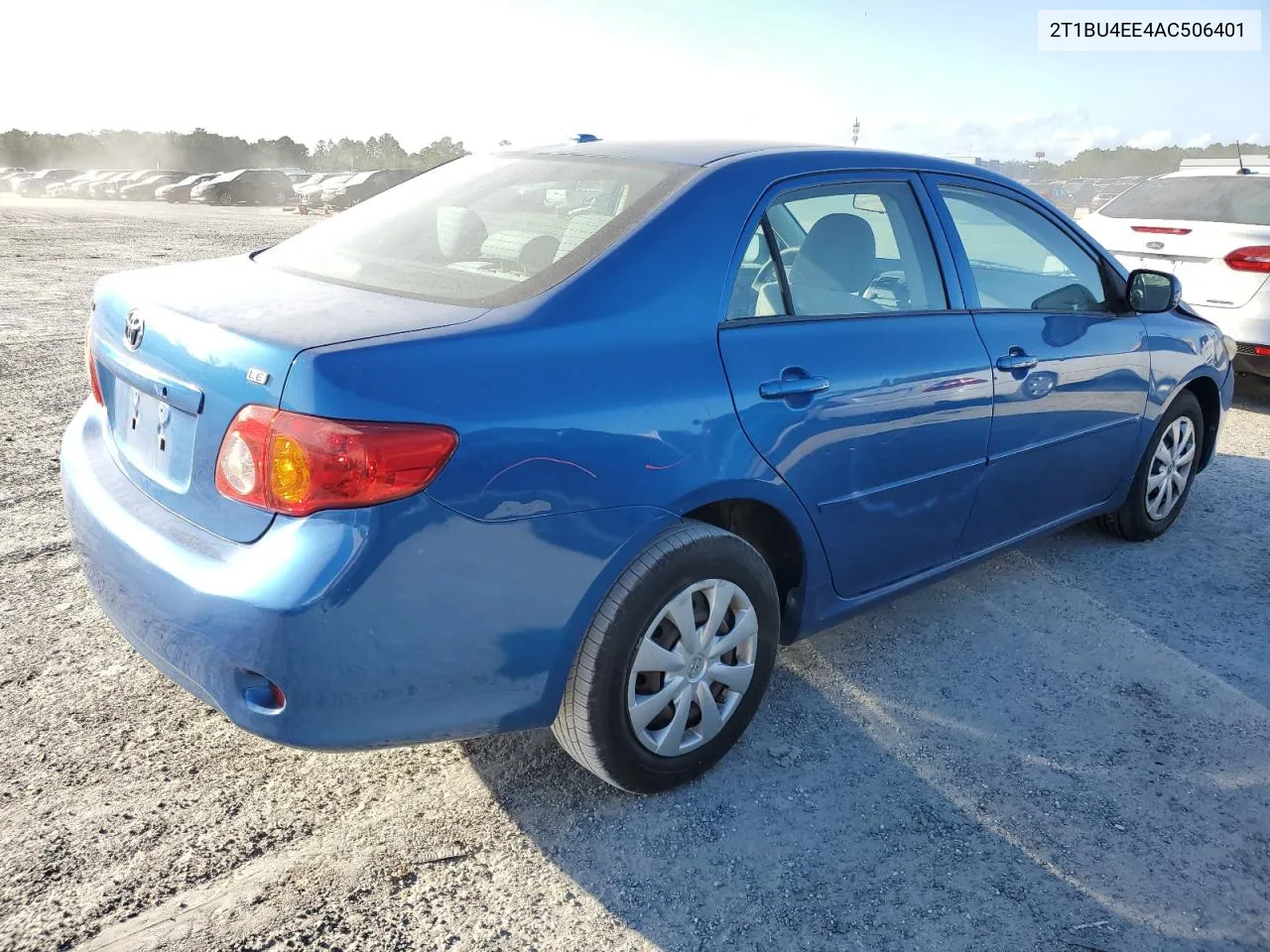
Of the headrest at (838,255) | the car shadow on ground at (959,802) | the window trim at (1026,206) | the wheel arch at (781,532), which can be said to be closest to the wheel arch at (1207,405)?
the window trim at (1026,206)

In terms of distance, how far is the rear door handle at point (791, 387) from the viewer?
2.53 metres

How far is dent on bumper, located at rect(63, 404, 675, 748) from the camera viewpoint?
195cm

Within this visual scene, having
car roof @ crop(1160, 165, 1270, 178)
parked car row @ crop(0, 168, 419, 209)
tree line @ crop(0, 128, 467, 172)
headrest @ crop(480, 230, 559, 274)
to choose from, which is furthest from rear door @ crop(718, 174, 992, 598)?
tree line @ crop(0, 128, 467, 172)

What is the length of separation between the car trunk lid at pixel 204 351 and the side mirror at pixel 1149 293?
2805 millimetres

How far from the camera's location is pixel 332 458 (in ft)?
6.28

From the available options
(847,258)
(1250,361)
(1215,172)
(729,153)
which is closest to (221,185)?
(1215,172)

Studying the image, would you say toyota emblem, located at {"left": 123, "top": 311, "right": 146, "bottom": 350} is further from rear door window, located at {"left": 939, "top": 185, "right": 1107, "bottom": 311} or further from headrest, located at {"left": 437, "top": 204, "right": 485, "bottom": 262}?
rear door window, located at {"left": 939, "top": 185, "right": 1107, "bottom": 311}

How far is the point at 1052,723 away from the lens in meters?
3.03

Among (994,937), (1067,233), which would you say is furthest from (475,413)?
(1067,233)

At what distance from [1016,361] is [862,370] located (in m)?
0.82

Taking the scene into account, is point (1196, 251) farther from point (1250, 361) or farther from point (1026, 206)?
point (1026, 206)

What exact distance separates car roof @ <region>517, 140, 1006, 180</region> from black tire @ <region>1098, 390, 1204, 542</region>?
69.5 inches

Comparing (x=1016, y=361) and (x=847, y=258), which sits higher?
(x=847, y=258)

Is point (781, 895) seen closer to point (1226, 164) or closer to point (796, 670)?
point (796, 670)
